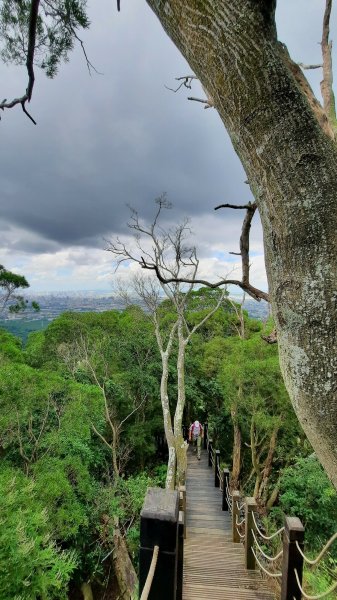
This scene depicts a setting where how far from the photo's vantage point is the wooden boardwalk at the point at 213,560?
145 inches

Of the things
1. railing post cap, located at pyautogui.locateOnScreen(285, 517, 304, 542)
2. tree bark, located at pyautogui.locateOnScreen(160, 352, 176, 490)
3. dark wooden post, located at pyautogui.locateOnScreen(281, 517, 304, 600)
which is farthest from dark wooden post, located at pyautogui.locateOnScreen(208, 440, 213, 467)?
railing post cap, located at pyautogui.locateOnScreen(285, 517, 304, 542)

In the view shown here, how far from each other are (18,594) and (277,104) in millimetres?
5705

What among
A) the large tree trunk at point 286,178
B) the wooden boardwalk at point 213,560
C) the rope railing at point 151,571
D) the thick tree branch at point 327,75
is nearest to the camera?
the large tree trunk at point 286,178

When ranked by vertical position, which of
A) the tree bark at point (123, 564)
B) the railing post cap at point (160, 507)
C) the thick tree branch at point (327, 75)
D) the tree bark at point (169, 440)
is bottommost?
the tree bark at point (123, 564)

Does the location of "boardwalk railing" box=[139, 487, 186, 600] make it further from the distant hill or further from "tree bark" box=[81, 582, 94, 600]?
"tree bark" box=[81, 582, 94, 600]

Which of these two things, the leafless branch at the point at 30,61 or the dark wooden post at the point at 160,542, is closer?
the dark wooden post at the point at 160,542

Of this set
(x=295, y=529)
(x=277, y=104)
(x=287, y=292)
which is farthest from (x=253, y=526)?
(x=277, y=104)

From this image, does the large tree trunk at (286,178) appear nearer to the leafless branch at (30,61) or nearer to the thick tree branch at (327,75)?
the thick tree branch at (327,75)

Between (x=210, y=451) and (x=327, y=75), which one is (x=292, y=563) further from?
(x=210, y=451)

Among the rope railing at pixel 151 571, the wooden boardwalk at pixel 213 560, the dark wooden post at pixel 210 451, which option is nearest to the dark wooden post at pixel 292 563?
the wooden boardwalk at pixel 213 560

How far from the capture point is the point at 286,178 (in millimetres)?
1043

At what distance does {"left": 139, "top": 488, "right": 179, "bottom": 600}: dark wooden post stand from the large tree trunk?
74 cm

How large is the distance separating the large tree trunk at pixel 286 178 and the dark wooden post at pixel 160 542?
0.74 meters

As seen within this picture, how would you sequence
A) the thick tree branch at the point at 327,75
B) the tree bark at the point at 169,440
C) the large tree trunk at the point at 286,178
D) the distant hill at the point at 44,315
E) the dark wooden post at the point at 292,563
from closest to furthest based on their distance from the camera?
the large tree trunk at the point at 286,178 < the thick tree branch at the point at 327,75 < the dark wooden post at the point at 292,563 < the tree bark at the point at 169,440 < the distant hill at the point at 44,315
